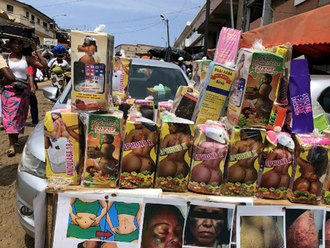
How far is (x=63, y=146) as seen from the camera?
1.67 meters

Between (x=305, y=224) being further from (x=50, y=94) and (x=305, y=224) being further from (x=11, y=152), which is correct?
(x=11, y=152)

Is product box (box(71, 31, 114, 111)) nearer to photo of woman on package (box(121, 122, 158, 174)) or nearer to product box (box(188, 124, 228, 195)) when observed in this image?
photo of woman on package (box(121, 122, 158, 174))

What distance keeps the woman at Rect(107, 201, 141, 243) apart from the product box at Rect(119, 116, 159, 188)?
0.38ft

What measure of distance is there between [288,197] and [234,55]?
1177 mm

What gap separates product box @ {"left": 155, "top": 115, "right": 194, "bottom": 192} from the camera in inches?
63.1

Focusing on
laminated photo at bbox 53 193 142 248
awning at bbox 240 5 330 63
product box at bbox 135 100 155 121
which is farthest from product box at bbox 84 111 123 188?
awning at bbox 240 5 330 63

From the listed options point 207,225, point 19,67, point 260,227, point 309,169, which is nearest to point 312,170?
point 309,169

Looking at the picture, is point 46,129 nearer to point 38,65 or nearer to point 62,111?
point 62,111

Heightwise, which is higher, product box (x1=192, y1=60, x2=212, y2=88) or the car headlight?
product box (x1=192, y1=60, x2=212, y2=88)

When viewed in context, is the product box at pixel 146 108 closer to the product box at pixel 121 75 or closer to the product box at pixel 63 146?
the product box at pixel 121 75

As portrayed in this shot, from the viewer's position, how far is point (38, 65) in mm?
4676

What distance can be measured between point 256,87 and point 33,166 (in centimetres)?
188

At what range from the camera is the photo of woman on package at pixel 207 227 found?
1.61 metres

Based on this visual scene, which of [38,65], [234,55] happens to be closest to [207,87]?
[234,55]
